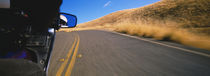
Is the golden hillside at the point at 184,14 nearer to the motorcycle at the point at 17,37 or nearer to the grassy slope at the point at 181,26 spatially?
the grassy slope at the point at 181,26

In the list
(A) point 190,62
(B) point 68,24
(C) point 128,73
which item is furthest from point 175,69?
→ (B) point 68,24

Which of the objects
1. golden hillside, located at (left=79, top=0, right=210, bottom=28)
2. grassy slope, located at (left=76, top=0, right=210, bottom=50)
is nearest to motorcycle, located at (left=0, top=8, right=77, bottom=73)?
grassy slope, located at (left=76, top=0, right=210, bottom=50)

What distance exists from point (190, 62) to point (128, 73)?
1.85 meters

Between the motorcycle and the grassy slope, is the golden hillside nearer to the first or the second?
the grassy slope

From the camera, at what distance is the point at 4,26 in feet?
4.31

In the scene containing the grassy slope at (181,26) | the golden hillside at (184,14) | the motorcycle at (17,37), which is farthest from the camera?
the golden hillside at (184,14)

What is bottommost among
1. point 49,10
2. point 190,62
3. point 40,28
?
point 190,62

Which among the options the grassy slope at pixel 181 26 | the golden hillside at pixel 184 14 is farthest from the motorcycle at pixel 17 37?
the golden hillside at pixel 184 14

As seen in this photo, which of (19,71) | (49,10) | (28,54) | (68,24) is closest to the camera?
(19,71)

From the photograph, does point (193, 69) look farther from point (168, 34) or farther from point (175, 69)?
point (168, 34)

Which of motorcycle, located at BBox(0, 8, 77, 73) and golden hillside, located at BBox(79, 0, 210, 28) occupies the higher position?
golden hillside, located at BBox(79, 0, 210, 28)

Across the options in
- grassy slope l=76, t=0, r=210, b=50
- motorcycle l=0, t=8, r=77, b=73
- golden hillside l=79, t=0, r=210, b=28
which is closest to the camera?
motorcycle l=0, t=8, r=77, b=73

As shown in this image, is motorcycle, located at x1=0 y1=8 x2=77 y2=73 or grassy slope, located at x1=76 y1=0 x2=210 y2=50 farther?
grassy slope, located at x1=76 y1=0 x2=210 y2=50

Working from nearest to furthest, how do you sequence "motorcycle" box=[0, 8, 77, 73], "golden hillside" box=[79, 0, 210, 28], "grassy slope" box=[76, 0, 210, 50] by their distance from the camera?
1. "motorcycle" box=[0, 8, 77, 73]
2. "grassy slope" box=[76, 0, 210, 50]
3. "golden hillside" box=[79, 0, 210, 28]
